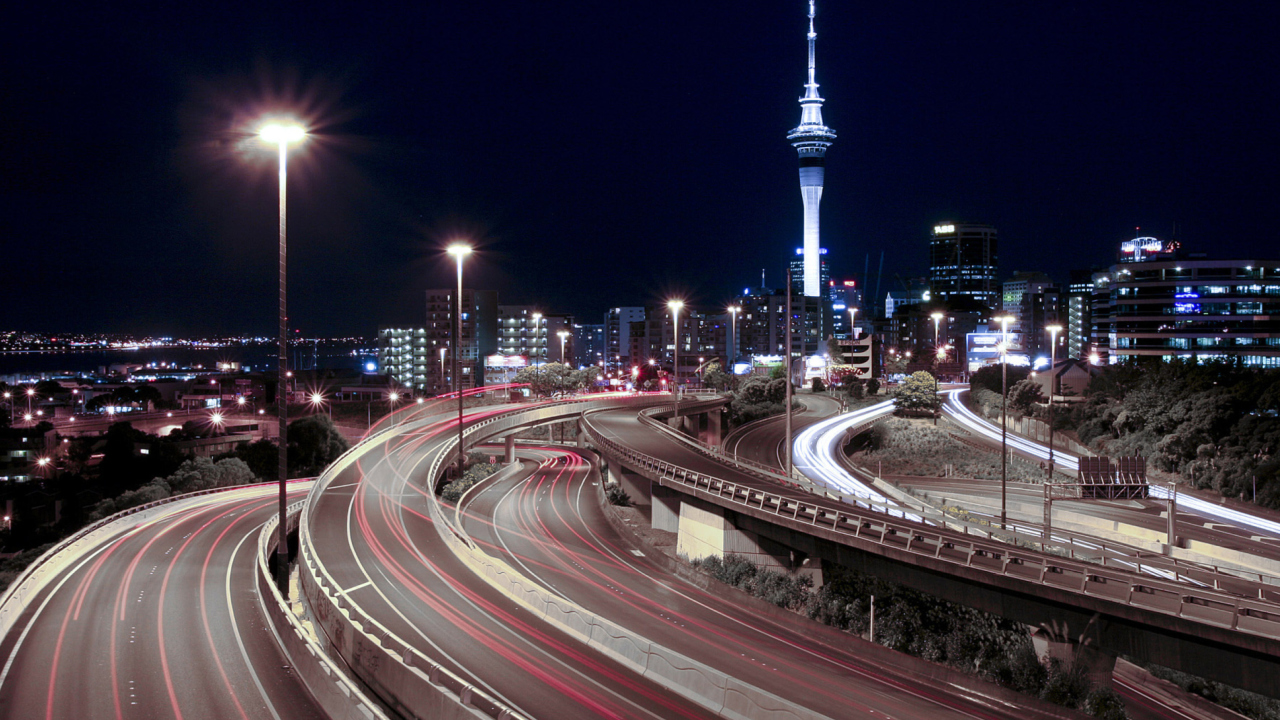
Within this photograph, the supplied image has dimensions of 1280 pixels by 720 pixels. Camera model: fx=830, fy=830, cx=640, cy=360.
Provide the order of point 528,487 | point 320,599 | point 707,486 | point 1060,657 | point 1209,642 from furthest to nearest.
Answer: point 528,487 → point 707,486 → point 320,599 → point 1060,657 → point 1209,642

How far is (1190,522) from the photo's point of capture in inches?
1375

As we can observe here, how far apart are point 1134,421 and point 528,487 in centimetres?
4108

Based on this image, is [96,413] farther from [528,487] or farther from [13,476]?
[528,487]

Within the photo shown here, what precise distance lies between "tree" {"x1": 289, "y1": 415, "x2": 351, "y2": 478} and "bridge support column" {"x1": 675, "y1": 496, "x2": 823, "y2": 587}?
2164 inches

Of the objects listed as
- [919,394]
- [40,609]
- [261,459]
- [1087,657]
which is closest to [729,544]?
[1087,657]

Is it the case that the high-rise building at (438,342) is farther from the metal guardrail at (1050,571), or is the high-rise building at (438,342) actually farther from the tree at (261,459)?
the metal guardrail at (1050,571)

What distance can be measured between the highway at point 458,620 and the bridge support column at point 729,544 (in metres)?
9.05

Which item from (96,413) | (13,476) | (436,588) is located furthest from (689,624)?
(96,413)

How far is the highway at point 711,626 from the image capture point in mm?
17031

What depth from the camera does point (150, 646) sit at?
63.9 feet

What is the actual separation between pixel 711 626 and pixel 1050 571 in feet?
28.0

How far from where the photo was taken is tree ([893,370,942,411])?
243ft

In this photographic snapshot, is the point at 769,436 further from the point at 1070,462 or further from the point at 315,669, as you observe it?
the point at 315,669

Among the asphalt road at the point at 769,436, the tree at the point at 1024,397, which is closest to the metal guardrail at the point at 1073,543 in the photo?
the asphalt road at the point at 769,436
